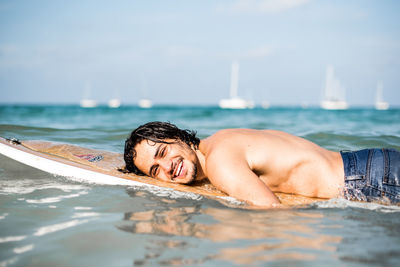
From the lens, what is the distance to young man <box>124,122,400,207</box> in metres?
2.71

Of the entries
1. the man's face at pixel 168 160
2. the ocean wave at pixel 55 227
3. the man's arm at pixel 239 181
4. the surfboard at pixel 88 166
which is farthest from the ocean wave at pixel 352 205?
the ocean wave at pixel 55 227

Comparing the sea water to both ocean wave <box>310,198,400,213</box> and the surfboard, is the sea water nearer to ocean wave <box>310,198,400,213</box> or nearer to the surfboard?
ocean wave <box>310,198,400,213</box>

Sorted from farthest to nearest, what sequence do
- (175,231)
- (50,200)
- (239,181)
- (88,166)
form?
(88,166), (50,200), (239,181), (175,231)

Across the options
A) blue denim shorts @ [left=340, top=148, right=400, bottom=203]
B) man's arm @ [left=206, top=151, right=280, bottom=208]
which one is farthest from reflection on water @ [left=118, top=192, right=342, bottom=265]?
blue denim shorts @ [left=340, top=148, right=400, bottom=203]

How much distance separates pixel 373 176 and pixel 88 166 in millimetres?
2936

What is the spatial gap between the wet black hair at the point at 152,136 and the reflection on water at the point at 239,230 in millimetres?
663

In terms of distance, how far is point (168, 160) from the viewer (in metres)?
3.23

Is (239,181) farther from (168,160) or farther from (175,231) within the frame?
(168,160)

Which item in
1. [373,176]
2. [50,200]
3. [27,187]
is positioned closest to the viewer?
[373,176]

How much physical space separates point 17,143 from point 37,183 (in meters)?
1.36

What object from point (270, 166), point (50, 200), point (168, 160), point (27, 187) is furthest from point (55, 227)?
point (270, 166)

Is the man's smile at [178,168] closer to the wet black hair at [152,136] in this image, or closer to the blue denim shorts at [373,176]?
the wet black hair at [152,136]

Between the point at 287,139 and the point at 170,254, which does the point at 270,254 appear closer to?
the point at 170,254

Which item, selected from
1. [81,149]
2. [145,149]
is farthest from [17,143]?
[145,149]
